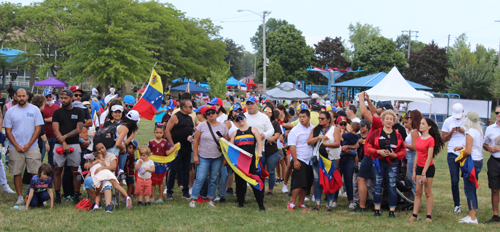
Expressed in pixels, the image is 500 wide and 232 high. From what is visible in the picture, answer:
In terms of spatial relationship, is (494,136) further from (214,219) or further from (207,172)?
(207,172)

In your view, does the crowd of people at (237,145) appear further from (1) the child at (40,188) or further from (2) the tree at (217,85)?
(2) the tree at (217,85)

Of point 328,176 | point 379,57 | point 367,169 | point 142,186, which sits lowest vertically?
point 142,186

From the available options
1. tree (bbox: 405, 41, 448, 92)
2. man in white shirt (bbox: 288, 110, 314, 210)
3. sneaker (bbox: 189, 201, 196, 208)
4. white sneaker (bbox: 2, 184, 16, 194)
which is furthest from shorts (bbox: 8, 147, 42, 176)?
tree (bbox: 405, 41, 448, 92)

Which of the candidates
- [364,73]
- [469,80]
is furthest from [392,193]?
[364,73]

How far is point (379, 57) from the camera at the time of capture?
55.5 m

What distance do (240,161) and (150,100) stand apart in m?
4.03

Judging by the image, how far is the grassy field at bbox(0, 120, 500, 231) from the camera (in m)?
5.70

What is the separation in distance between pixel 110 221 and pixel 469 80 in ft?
147

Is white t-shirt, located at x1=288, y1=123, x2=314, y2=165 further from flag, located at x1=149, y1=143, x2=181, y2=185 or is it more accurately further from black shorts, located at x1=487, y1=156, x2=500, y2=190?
black shorts, located at x1=487, y1=156, x2=500, y2=190

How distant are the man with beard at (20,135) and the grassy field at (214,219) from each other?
59cm

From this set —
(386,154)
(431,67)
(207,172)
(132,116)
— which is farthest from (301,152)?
(431,67)

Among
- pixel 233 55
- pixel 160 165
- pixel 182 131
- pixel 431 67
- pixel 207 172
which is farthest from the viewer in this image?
pixel 233 55

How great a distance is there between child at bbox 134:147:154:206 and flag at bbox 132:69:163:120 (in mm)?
2840

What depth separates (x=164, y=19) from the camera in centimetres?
4706
